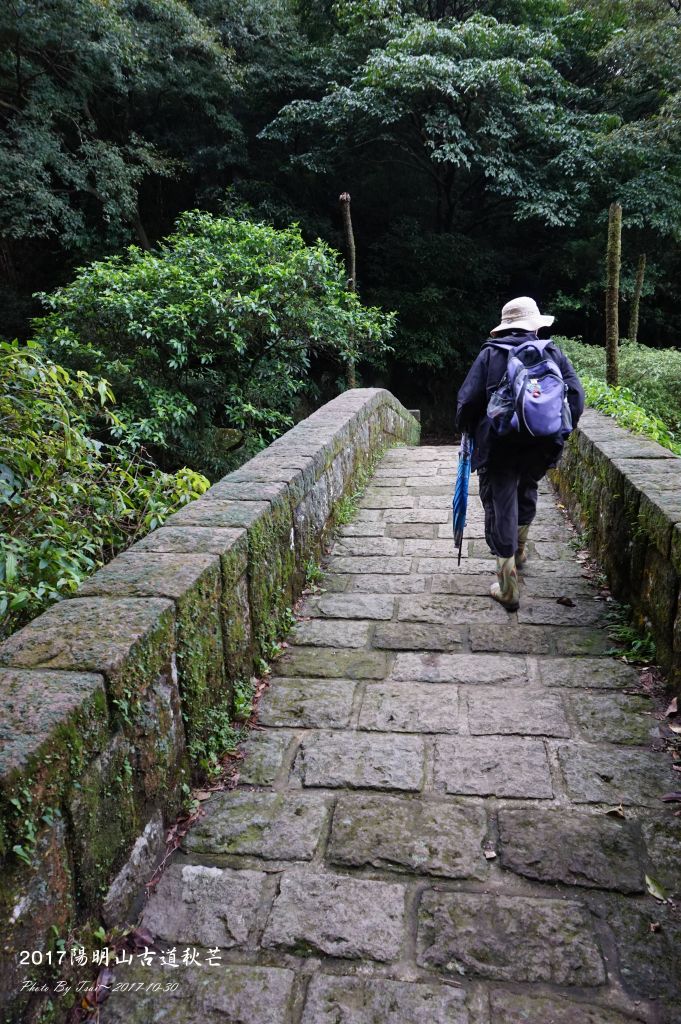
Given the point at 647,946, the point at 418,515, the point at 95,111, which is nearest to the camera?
Answer: the point at 647,946

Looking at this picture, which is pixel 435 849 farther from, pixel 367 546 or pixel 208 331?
pixel 208 331

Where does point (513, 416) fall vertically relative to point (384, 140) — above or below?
below

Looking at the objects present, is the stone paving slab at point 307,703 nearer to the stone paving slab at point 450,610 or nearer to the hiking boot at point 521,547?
the stone paving slab at point 450,610

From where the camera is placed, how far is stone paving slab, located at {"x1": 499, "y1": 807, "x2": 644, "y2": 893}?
1.80 m

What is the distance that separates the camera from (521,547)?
389cm

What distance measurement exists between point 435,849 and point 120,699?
1.00 metres

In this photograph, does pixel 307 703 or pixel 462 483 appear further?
pixel 462 483

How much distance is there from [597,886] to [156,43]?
15397mm

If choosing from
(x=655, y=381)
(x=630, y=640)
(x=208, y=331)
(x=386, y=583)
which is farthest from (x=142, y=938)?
(x=655, y=381)

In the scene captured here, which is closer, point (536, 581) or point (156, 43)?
point (536, 581)

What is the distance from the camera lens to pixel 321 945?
5.34 ft

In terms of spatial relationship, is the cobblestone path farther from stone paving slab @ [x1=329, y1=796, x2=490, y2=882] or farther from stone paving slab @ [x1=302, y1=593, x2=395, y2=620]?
stone paving slab @ [x1=302, y1=593, x2=395, y2=620]

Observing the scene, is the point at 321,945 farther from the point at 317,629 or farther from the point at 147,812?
the point at 317,629

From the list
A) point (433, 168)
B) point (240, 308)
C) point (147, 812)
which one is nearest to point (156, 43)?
point (433, 168)
